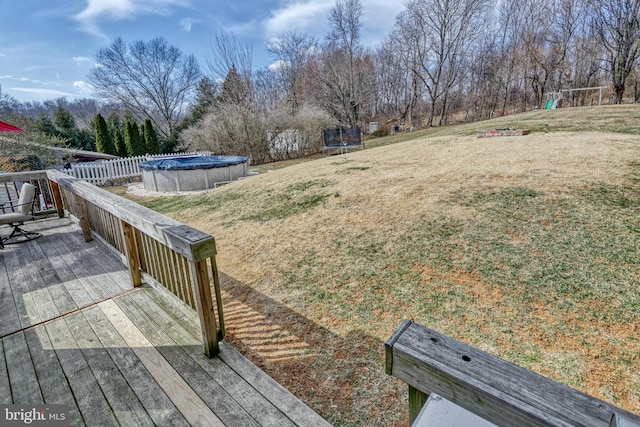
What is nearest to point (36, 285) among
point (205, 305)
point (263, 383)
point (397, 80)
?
point (205, 305)

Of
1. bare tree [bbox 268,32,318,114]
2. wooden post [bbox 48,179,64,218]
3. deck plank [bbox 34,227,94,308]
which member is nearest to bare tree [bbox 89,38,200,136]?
bare tree [bbox 268,32,318,114]

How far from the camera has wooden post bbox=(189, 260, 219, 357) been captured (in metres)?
1.88

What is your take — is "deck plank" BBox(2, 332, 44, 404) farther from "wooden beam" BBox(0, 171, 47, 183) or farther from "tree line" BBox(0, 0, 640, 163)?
"tree line" BBox(0, 0, 640, 163)

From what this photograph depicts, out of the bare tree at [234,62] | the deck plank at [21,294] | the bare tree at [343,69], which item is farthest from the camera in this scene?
the bare tree at [343,69]

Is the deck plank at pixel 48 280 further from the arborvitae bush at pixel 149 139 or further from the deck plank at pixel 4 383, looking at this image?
the arborvitae bush at pixel 149 139

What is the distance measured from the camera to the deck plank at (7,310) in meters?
2.35

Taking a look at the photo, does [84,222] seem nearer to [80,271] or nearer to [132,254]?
[80,271]

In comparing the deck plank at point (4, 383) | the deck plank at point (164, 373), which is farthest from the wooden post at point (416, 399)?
the deck plank at point (4, 383)

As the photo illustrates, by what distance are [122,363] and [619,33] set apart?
91.8 feet

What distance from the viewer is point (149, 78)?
90.1 ft

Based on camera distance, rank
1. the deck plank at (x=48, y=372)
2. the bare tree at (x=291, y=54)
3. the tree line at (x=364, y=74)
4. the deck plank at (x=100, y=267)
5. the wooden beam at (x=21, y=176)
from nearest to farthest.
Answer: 1. the deck plank at (x=48, y=372)
2. the deck plank at (x=100, y=267)
3. the wooden beam at (x=21, y=176)
4. the tree line at (x=364, y=74)
5. the bare tree at (x=291, y=54)

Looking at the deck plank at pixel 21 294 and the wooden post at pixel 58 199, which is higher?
the wooden post at pixel 58 199

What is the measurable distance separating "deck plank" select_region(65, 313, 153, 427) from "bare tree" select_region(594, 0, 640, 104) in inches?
1023

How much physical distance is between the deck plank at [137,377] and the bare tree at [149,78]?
26573mm
